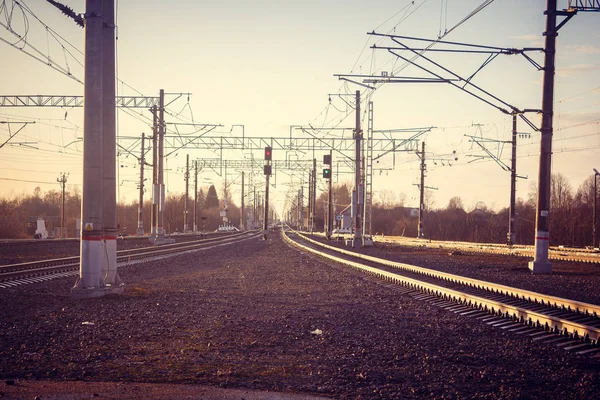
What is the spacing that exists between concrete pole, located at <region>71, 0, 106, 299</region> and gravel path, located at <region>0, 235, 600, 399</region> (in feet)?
2.02

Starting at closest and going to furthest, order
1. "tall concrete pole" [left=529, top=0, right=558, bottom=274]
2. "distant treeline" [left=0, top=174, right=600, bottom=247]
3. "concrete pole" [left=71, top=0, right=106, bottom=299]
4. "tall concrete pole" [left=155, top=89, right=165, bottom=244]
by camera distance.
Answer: "concrete pole" [left=71, top=0, right=106, bottom=299] → "tall concrete pole" [left=529, top=0, right=558, bottom=274] → "tall concrete pole" [left=155, top=89, right=165, bottom=244] → "distant treeline" [left=0, top=174, right=600, bottom=247]

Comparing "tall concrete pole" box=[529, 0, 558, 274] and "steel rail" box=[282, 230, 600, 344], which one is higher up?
"tall concrete pole" box=[529, 0, 558, 274]

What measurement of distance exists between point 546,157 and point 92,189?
593 inches

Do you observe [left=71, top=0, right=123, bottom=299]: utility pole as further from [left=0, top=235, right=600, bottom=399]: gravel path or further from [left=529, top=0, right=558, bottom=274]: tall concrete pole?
[left=529, top=0, right=558, bottom=274]: tall concrete pole

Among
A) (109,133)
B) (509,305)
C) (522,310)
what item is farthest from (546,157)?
(109,133)

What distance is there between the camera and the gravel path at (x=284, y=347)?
6.27m

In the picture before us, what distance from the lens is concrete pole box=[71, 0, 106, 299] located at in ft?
43.6

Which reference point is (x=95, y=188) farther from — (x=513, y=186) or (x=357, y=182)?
(x=513, y=186)

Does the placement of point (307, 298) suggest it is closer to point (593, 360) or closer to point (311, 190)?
point (593, 360)

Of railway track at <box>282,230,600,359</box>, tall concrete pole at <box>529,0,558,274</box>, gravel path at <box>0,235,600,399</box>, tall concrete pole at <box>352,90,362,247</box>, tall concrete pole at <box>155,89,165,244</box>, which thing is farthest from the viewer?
tall concrete pole at <box>155,89,165,244</box>

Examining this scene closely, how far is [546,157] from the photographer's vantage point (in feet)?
67.7

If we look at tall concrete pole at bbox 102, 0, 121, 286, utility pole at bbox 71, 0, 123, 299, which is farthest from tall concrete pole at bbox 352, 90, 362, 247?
utility pole at bbox 71, 0, 123, 299

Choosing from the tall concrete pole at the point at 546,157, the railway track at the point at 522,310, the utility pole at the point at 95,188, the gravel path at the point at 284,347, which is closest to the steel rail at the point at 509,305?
the railway track at the point at 522,310

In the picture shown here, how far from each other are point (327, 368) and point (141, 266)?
19.0m
